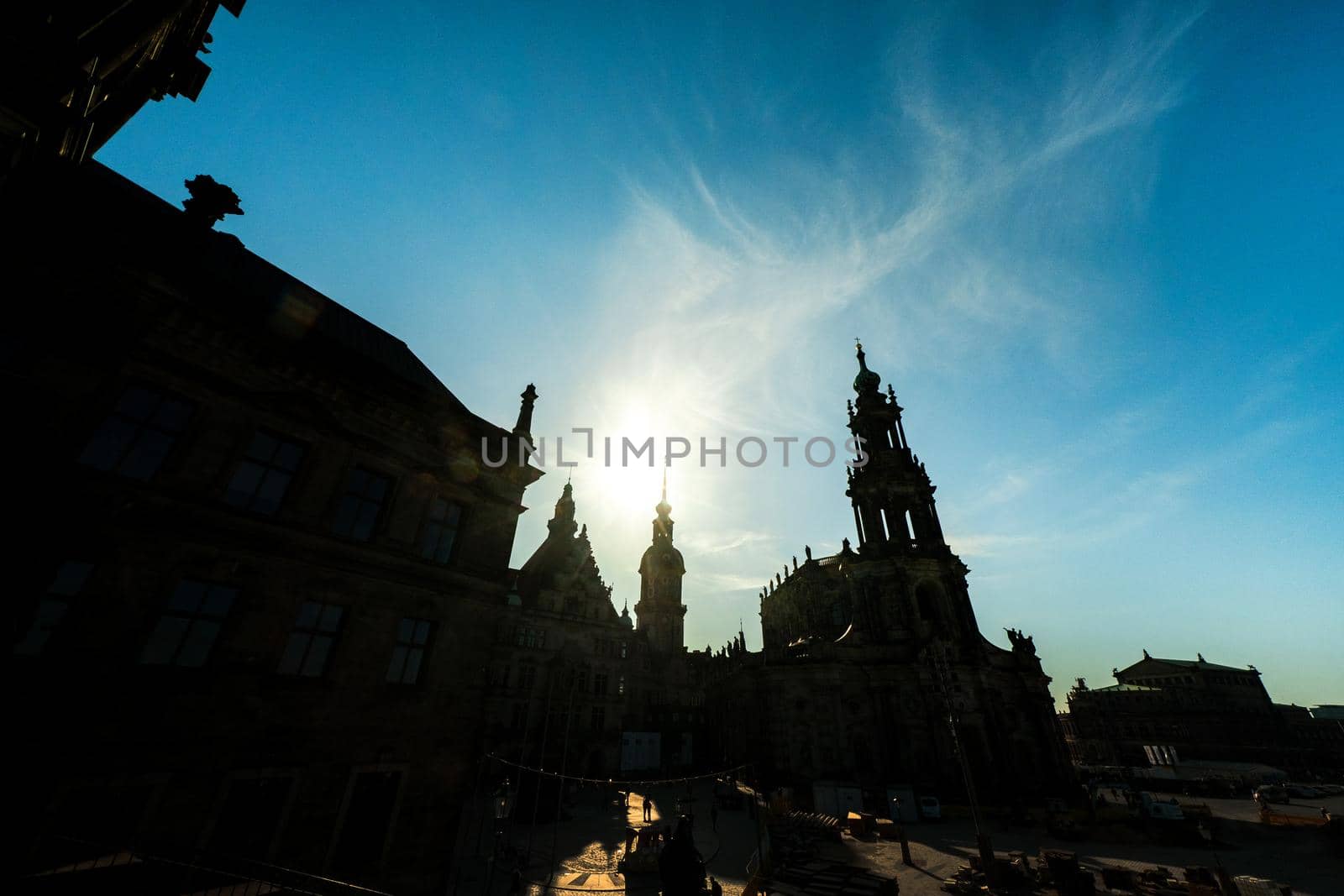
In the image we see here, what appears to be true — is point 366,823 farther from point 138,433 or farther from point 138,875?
point 138,433

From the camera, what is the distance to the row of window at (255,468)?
1049 cm

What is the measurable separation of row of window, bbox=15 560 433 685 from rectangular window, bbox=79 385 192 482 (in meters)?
2.07

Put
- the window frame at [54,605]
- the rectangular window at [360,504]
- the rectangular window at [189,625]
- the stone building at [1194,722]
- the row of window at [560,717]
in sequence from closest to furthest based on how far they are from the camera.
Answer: the window frame at [54,605], the rectangular window at [189,625], the rectangular window at [360,504], the row of window at [560,717], the stone building at [1194,722]

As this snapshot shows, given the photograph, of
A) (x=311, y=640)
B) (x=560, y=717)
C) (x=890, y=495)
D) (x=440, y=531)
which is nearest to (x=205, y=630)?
(x=311, y=640)

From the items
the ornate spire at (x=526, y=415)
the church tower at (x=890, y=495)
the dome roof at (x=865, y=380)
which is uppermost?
the dome roof at (x=865, y=380)

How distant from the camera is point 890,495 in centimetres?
4684

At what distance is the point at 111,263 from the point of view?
1066 centimetres

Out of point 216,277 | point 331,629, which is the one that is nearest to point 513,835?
point 331,629

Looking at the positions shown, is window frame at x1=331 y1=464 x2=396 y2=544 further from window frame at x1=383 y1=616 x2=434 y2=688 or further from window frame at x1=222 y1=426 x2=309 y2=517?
window frame at x1=383 y1=616 x2=434 y2=688

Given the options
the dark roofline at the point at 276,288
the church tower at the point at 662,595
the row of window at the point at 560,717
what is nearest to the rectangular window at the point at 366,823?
the dark roofline at the point at 276,288

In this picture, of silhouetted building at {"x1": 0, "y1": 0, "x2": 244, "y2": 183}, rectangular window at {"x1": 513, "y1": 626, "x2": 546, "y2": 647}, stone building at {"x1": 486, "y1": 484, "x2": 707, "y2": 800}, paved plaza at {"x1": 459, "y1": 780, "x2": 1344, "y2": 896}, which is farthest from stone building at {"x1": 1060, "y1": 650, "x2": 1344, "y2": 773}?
silhouetted building at {"x1": 0, "y1": 0, "x2": 244, "y2": 183}

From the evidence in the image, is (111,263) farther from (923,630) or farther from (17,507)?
(923,630)

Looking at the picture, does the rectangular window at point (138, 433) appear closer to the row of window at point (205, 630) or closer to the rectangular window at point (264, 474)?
the rectangular window at point (264, 474)

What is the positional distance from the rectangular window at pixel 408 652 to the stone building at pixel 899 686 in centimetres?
2783
